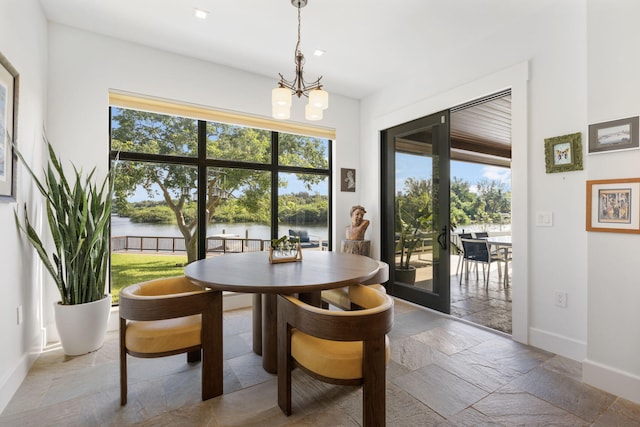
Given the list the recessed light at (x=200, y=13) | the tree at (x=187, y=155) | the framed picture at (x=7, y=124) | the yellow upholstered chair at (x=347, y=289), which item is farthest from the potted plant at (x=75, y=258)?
the yellow upholstered chair at (x=347, y=289)

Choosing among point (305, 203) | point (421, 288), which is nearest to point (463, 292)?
point (421, 288)

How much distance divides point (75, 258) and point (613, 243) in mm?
3921

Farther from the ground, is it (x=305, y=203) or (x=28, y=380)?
(x=305, y=203)

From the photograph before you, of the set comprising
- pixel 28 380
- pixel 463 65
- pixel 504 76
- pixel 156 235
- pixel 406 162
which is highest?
pixel 463 65

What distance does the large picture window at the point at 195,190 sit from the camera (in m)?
3.14

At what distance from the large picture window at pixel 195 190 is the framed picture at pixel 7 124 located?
975mm

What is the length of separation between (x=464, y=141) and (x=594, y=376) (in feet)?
14.4

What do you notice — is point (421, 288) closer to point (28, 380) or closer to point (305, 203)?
point (305, 203)

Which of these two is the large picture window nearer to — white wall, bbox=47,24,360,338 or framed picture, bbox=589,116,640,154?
white wall, bbox=47,24,360,338

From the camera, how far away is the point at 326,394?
1874 millimetres

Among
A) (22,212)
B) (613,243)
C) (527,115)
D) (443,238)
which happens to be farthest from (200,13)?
(613,243)

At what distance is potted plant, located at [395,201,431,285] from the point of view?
3.63 meters

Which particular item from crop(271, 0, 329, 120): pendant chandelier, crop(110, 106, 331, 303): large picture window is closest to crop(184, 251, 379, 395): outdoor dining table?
crop(271, 0, 329, 120): pendant chandelier

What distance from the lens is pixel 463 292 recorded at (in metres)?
4.23
